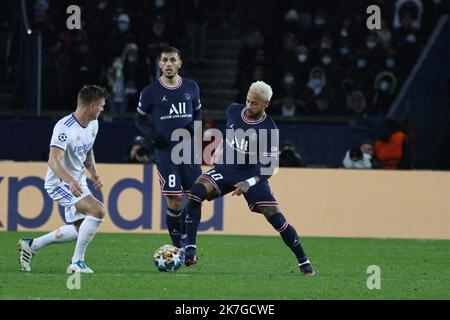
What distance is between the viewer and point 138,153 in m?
19.9

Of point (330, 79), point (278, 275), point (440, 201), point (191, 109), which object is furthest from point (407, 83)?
point (278, 275)

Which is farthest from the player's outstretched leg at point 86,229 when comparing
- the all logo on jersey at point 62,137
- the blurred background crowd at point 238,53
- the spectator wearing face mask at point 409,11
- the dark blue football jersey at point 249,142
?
the spectator wearing face mask at point 409,11

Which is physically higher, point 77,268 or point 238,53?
point 238,53

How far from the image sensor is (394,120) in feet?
67.7

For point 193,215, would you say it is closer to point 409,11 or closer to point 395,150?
point 395,150

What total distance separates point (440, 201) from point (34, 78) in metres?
7.25

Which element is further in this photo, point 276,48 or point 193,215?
point 276,48

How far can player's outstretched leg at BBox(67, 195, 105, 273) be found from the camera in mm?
12016

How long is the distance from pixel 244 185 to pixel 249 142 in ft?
1.75

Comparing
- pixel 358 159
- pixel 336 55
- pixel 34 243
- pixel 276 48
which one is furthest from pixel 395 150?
pixel 34 243

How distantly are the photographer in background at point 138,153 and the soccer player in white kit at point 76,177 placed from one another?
23.7ft

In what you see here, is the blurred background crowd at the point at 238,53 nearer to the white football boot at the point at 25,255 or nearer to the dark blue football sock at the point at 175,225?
the dark blue football sock at the point at 175,225

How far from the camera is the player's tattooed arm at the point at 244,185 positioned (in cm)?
1214

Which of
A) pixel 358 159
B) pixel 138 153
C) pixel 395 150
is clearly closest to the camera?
pixel 138 153
